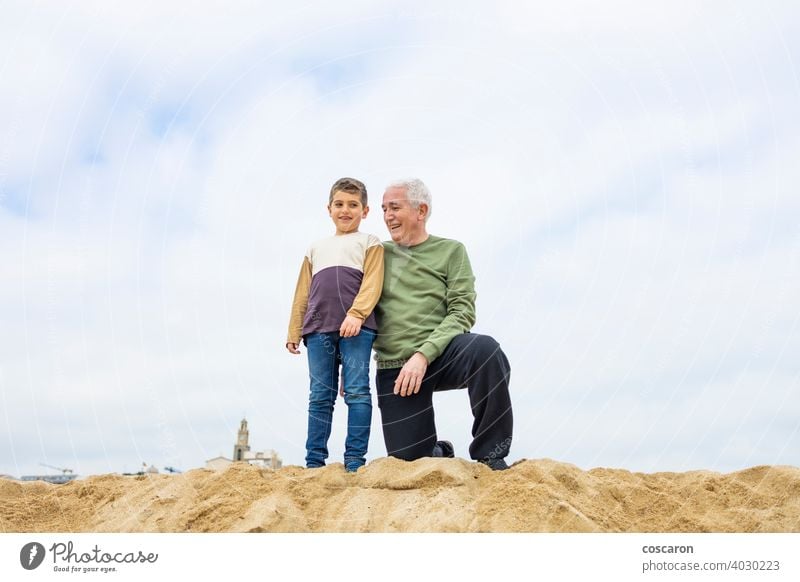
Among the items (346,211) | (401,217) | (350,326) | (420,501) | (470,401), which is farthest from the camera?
(401,217)

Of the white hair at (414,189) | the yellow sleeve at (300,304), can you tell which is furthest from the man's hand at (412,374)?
the white hair at (414,189)

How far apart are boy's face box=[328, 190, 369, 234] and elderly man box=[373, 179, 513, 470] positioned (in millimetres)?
286

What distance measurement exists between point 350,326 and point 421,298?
0.75 meters

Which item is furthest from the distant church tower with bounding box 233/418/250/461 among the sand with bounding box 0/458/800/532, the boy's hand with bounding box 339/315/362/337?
the boy's hand with bounding box 339/315/362/337

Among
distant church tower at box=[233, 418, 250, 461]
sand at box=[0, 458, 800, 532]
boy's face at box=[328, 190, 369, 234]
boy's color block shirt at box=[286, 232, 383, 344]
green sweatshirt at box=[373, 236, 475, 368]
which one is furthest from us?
distant church tower at box=[233, 418, 250, 461]

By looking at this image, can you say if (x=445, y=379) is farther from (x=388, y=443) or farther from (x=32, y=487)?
(x=32, y=487)

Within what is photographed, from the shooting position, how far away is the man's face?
20.4 ft

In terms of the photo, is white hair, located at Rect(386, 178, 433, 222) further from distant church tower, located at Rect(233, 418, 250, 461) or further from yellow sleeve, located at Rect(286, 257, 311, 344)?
distant church tower, located at Rect(233, 418, 250, 461)

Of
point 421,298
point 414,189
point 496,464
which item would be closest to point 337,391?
point 421,298

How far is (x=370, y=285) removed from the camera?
5.85m

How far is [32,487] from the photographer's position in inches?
247

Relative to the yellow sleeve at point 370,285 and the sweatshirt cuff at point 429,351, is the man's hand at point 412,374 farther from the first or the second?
the yellow sleeve at point 370,285

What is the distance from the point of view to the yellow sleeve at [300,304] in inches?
240

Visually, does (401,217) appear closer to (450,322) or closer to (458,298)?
(458,298)
